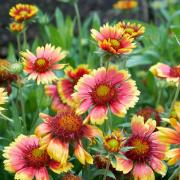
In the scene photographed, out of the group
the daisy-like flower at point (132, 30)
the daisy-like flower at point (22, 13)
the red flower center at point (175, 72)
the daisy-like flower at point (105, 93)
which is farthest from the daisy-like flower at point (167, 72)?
the daisy-like flower at point (22, 13)

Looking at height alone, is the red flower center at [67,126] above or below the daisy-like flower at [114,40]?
below

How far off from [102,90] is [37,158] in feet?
0.72

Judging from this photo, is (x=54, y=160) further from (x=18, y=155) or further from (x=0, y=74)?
(x=0, y=74)

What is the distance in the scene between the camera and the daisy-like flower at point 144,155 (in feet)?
3.87

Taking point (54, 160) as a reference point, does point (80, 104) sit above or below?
above

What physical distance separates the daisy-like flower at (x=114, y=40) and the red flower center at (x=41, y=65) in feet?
0.59

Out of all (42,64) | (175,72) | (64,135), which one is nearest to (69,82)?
(42,64)

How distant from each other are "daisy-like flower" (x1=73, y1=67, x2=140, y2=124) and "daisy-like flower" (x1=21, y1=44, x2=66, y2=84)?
141 millimetres

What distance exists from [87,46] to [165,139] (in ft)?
5.28

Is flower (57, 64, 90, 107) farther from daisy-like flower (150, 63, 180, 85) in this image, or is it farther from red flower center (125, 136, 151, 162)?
red flower center (125, 136, 151, 162)

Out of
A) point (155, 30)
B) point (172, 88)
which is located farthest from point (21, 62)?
point (155, 30)

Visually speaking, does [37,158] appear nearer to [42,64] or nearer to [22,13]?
[42,64]

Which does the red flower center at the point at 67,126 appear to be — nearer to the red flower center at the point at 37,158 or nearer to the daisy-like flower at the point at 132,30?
the red flower center at the point at 37,158

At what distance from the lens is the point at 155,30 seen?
230 centimetres
